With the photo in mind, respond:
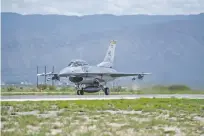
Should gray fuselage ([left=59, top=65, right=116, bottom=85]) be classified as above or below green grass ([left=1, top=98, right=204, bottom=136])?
above

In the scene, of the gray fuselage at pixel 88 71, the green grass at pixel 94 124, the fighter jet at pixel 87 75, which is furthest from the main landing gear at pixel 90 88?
the green grass at pixel 94 124

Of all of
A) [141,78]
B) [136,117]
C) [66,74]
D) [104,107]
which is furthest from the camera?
[141,78]

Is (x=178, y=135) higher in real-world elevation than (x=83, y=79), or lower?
lower

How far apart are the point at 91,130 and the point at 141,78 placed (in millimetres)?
46335

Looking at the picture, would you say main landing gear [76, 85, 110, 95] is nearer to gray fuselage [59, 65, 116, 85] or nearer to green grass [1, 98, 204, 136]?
gray fuselage [59, 65, 116, 85]

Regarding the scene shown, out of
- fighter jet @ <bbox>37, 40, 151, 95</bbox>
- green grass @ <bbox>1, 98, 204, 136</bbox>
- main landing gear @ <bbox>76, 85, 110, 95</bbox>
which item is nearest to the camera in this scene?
green grass @ <bbox>1, 98, 204, 136</bbox>

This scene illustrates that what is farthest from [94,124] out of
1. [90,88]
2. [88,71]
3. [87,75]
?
[90,88]

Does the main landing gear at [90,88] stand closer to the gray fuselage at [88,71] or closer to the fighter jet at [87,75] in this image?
the fighter jet at [87,75]

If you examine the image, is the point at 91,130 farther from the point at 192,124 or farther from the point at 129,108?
the point at 129,108

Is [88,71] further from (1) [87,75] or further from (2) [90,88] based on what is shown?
(2) [90,88]

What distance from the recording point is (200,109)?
97.7ft

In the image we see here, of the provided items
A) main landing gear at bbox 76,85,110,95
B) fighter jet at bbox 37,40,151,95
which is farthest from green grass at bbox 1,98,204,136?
fighter jet at bbox 37,40,151,95

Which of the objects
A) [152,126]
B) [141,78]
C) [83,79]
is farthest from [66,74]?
[152,126]

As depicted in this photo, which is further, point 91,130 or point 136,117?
point 136,117
